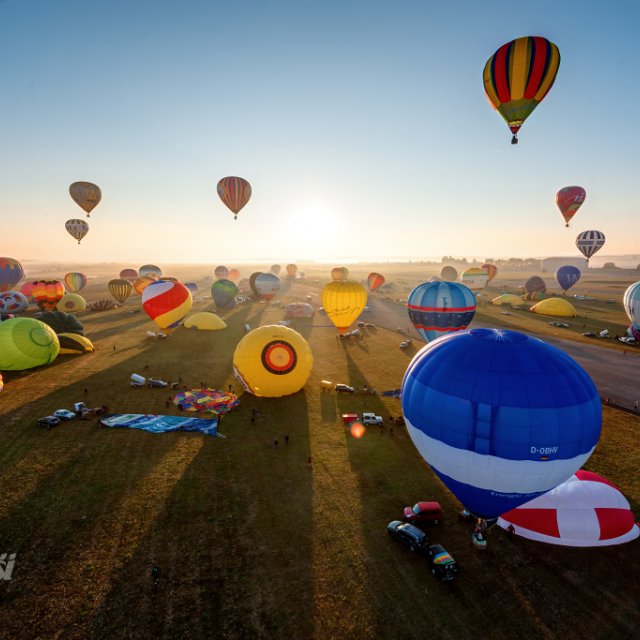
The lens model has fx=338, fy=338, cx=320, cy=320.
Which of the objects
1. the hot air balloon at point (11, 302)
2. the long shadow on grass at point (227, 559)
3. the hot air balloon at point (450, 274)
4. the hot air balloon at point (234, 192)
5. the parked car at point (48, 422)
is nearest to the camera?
the long shadow on grass at point (227, 559)

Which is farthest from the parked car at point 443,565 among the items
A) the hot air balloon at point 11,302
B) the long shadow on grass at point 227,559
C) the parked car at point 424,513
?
the hot air balloon at point 11,302

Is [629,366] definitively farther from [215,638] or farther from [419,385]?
[215,638]

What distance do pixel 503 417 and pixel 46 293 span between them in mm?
67329

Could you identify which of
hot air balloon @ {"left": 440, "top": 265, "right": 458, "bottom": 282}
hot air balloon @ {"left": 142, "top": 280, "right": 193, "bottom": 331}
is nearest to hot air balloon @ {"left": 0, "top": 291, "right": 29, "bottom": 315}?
hot air balloon @ {"left": 142, "top": 280, "right": 193, "bottom": 331}

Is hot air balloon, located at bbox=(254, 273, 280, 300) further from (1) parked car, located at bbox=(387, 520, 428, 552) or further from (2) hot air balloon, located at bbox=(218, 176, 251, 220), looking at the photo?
(1) parked car, located at bbox=(387, 520, 428, 552)

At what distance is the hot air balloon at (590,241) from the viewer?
69000 millimetres

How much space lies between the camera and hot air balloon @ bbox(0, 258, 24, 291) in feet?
217

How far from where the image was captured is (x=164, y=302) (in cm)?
3938

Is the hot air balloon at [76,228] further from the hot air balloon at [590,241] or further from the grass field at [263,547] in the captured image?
the hot air balloon at [590,241]

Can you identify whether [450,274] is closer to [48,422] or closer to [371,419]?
[371,419]

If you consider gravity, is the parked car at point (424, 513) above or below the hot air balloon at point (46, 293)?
below

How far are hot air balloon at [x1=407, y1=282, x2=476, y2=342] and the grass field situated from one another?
13.0 m

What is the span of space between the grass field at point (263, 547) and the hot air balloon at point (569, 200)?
145 feet

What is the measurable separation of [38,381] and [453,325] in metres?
36.2
